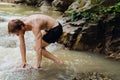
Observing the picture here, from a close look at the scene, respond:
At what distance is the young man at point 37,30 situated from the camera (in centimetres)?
582

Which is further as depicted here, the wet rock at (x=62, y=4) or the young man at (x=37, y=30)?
the wet rock at (x=62, y=4)

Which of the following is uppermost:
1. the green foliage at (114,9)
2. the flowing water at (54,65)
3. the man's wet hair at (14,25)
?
the green foliage at (114,9)

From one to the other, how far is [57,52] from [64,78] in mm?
2269

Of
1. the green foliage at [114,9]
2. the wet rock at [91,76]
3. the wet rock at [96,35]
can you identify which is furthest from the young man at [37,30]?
the green foliage at [114,9]

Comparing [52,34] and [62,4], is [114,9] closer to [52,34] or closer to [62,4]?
[52,34]

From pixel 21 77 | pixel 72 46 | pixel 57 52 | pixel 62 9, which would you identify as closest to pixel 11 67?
pixel 21 77

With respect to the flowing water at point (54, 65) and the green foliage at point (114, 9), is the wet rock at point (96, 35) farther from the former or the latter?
the flowing water at point (54, 65)

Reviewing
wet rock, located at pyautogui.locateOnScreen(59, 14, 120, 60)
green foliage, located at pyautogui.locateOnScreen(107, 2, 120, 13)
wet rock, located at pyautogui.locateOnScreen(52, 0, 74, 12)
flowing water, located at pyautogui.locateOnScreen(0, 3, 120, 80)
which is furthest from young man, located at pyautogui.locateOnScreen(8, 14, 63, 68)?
wet rock, located at pyautogui.locateOnScreen(52, 0, 74, 12)

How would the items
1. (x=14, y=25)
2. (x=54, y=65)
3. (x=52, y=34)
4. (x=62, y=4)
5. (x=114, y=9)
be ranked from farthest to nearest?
(x=62, y=4), (x=114, y=9), (x=54, y=65), (x=52, y=34), (x=14, y=25)

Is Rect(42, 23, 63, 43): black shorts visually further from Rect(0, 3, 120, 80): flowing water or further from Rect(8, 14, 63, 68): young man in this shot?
Rect(0, 3, 120, 80): flowing water

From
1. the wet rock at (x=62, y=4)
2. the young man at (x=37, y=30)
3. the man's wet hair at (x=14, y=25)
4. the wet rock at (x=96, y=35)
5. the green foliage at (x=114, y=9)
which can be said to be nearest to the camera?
the man's wet hair at (x=14, y=25)

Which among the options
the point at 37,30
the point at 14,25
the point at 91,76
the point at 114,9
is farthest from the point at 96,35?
the point at 14,25

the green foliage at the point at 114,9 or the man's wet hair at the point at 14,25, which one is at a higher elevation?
the green foliage at the point at 114,9

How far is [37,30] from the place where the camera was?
6008mm
